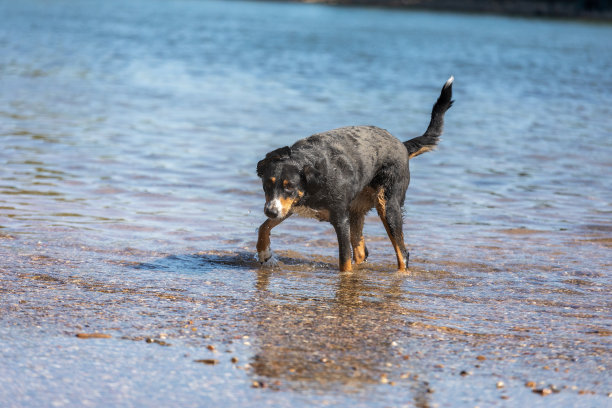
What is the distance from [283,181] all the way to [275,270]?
1.26 m

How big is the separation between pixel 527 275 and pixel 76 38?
3643cm

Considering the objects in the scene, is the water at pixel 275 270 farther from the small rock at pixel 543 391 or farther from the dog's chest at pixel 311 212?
the dog's chest at pixel 311 212

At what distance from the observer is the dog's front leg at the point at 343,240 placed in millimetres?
7271

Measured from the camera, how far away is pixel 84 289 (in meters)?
6.50

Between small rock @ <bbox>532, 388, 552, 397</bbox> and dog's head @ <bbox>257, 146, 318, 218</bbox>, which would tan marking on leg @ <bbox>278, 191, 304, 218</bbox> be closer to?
dog's head @ <bbox>257, 146, 318, 218</bbox>

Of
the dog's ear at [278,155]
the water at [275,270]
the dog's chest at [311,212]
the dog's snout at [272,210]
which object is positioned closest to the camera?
the water at [275,270]

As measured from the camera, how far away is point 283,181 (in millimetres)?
6797

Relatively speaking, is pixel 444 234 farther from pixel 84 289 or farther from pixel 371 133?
pixel 84 289

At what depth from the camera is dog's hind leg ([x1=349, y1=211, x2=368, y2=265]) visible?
8055 mm

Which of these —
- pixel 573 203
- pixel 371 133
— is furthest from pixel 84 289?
pixel 573 203

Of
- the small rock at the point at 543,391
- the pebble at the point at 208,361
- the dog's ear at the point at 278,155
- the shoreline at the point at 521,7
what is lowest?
the pebble at the point at 208,361

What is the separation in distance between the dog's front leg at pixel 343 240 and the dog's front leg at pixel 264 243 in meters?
0.63

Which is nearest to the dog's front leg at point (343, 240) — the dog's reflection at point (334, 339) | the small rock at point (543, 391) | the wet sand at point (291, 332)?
the wet sand at point (291, 332)

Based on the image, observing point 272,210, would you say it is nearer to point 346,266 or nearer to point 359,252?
point 346,266
